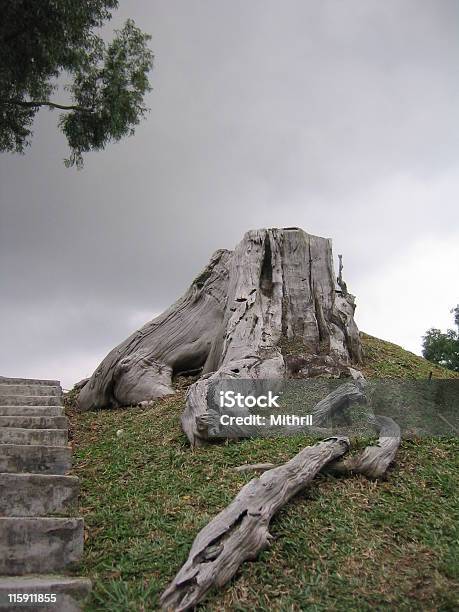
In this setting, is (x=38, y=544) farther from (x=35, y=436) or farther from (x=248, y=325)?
(x=248, y=325)

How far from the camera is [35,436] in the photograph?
204 inches

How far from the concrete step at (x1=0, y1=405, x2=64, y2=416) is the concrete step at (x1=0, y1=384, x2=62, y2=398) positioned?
25.6 inches

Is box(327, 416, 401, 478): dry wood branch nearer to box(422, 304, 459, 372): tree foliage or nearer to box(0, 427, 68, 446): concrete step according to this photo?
box(0, 427, 68, 446): concrete step

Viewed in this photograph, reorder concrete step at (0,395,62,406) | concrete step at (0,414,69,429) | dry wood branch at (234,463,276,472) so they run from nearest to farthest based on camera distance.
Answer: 1. dry wood branch at (234,463,276,472)
2. concrete step at (0,414,69,429)
3. concrete step at (0,395,62,406)

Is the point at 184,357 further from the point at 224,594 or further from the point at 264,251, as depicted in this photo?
the point at 224,594

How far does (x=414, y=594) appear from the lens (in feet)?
10.5

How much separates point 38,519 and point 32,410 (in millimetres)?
2241

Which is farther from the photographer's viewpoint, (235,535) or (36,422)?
(36,422)

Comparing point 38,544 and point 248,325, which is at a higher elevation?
point 248,325

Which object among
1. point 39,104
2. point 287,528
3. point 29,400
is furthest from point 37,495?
point 39,104

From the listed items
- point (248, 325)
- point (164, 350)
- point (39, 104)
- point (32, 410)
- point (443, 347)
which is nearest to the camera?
point (32, 410)

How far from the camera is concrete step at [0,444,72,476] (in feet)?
15.2

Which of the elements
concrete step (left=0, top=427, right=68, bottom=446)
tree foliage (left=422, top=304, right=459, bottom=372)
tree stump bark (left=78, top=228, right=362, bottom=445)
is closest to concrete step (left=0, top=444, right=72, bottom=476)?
concrete step (left=0, top=427, right=68, bottom=446)

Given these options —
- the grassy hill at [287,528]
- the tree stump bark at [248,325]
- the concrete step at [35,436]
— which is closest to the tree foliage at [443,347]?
the tree stump bark at [248,325]
